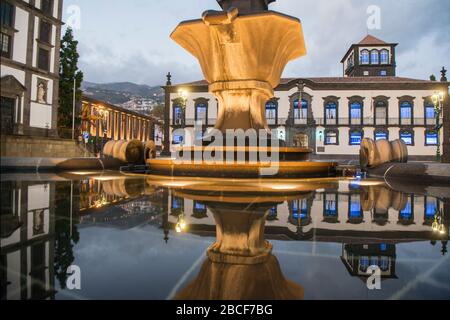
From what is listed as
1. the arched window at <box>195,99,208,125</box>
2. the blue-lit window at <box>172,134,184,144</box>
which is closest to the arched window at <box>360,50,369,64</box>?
the arched window at <box>195,99,208,125</box>

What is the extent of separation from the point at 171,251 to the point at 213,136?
5841 millimetres

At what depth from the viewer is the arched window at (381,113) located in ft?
106

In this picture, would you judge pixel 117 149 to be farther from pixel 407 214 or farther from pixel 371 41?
pixel 371 41

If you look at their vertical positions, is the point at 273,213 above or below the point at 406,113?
below

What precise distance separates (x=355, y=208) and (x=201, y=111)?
106 ft

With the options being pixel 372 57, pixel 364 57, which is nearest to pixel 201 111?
pixel 364 57

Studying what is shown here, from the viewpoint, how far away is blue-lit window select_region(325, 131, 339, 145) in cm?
3262

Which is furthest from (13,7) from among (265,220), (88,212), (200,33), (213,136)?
(265,220)

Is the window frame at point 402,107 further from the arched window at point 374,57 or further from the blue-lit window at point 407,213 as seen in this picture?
the blue-lit window at point 407,213

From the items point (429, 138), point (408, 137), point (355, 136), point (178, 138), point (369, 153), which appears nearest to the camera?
point (369, 153)

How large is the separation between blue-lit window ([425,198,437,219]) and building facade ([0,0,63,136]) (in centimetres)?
2004

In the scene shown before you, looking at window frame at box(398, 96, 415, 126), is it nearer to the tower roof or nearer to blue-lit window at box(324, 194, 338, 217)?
the tower roof

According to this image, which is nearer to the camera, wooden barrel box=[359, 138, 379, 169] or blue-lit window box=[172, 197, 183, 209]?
blue-lit window box=[172, 197, 183, 209]

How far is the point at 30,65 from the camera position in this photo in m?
18.9
